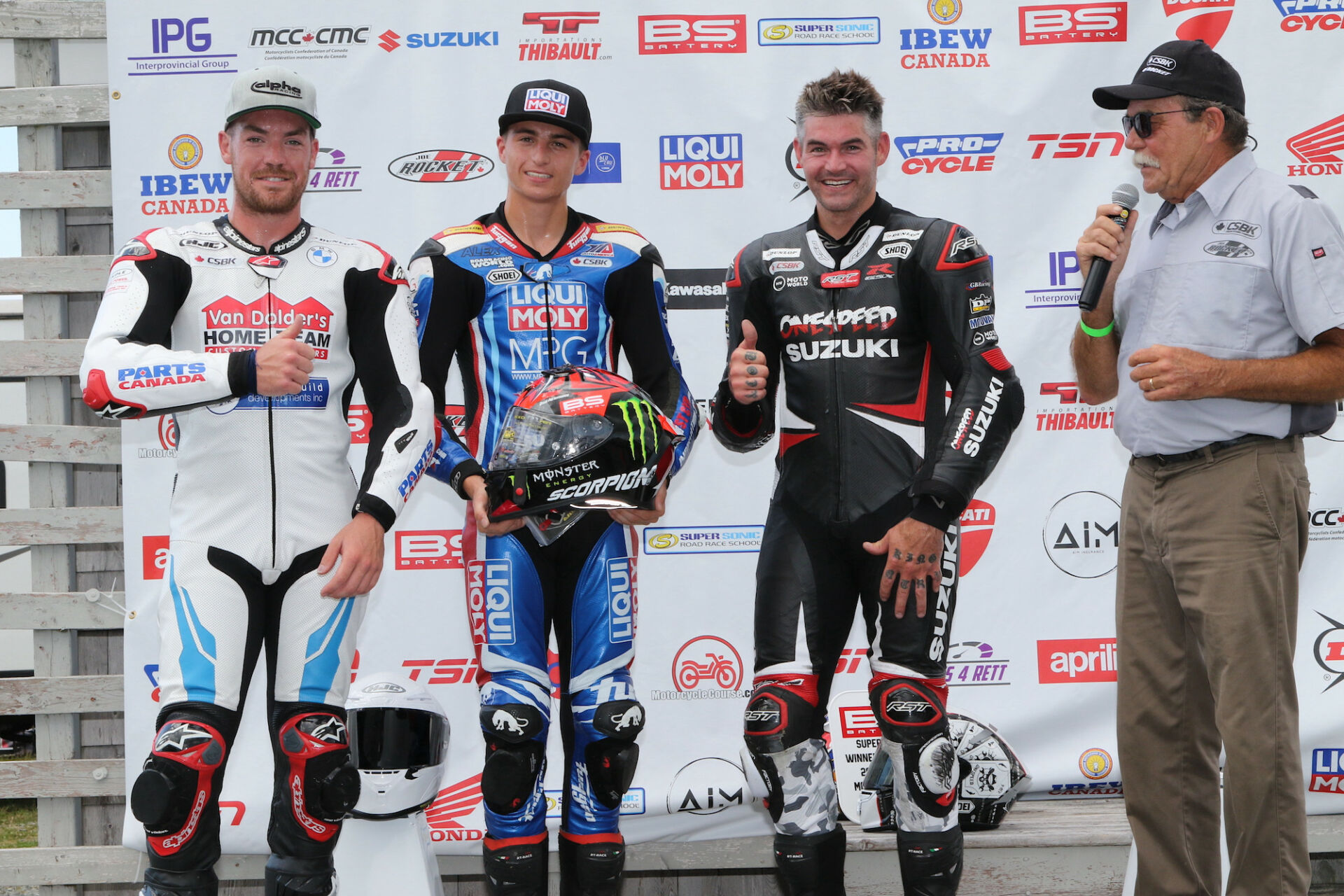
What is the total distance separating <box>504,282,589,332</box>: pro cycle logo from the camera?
2.90 metres

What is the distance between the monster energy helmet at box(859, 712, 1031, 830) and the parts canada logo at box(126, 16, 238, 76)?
3.30 metres

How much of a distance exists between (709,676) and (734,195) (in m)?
1.72

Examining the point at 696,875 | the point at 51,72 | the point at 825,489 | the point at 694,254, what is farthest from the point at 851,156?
the point at 51,72

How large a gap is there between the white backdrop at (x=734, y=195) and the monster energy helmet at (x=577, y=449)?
1.36 metres

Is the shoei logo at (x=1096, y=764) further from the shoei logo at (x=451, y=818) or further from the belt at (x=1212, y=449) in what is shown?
the shoei logo at (x=451, y=818)

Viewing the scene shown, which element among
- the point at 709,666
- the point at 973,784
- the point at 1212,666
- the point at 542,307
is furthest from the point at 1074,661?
the point at 542,307

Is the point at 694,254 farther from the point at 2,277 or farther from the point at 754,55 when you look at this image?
the point at 2,277

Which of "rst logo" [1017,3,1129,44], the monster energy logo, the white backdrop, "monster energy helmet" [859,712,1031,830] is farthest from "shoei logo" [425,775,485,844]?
"rst logo" [1017,3,1129,44]

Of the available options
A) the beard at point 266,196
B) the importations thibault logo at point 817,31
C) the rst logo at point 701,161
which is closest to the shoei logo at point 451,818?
Answer: the beard at point 266,196

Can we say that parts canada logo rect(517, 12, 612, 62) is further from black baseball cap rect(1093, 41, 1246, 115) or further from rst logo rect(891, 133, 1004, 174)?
black baseball cap rect(1093, 41, 1246, 115)

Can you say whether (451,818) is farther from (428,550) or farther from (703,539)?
(703,539)

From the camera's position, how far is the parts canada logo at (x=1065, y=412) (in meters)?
4.04

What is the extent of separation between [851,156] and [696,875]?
103 inches

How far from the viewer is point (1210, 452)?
8.69ft
